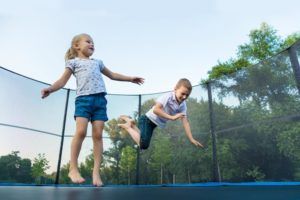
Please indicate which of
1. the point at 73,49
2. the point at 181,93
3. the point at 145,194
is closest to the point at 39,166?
the point at 73,49

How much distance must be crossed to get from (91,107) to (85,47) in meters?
0.53

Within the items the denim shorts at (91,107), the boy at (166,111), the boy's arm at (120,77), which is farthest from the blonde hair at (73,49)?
the boy at (166,111)

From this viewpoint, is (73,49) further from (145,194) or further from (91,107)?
(145,194)

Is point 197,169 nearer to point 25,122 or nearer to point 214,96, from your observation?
point 214,96

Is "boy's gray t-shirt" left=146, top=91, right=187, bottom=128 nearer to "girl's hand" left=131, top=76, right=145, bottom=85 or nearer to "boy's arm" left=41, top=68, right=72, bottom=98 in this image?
"girl's hand" left=131, top=76, right=145, bottom=85

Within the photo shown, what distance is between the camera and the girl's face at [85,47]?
87.5 inches

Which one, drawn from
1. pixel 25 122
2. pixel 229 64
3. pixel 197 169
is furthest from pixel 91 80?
pixel 229 64

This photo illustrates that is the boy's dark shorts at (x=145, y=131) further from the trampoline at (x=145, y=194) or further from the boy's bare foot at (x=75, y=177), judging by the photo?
the trampoline at (x=145, y=194)

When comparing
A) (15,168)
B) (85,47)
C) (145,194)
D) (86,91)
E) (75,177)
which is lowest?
(145,194)

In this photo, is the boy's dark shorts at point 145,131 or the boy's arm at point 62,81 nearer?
the boy's arm at point 62,81

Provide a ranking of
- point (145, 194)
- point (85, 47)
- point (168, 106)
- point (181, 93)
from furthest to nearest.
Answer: point (168, 106) < point (181, 93) < point (85, 47) < point (145, 194)

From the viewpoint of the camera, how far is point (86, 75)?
82.9 inches

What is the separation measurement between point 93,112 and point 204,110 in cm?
255

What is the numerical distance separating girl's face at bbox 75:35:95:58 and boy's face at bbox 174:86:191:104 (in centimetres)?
82
